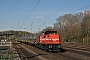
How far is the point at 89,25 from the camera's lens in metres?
78.8

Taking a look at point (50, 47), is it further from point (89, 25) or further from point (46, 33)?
point (89, 25)

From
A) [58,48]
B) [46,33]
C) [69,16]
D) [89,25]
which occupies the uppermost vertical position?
[69,16]

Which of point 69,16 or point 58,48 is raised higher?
point 69,16

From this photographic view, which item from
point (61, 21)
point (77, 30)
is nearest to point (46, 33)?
point (77, 30)

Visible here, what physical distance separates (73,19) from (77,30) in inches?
338

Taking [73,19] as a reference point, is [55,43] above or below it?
below

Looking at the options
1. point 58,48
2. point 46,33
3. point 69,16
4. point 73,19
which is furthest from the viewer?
point 69,16

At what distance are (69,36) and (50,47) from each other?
63452mm

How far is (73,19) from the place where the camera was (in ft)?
311

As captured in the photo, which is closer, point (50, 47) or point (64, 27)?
point (50, 47)

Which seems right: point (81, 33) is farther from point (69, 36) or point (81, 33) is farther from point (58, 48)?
point (58, 48)

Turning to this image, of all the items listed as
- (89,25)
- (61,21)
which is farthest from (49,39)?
(61,21)

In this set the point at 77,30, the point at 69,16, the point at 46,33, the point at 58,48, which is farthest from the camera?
the point at 69,16

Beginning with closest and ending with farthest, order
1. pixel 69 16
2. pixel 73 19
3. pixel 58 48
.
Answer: pixel 58 48 < pixel 73 19 < pixel 69 16
